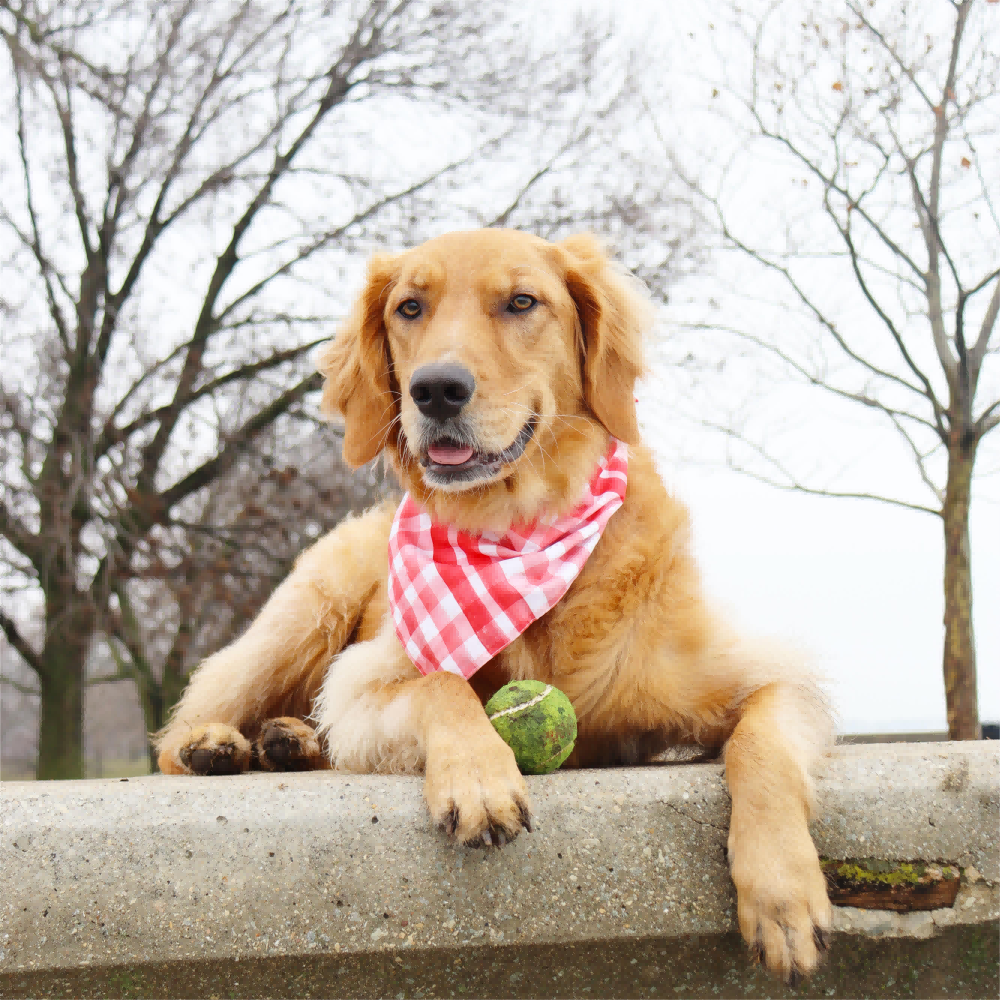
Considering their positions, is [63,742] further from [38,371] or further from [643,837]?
[643,837]

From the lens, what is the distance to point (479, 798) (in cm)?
219

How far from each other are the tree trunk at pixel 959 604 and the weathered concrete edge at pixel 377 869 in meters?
6.02

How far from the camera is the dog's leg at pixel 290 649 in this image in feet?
12.7

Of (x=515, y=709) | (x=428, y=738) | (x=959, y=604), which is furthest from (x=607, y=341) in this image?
(x=959, y=604)

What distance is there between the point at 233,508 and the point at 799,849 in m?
9.89

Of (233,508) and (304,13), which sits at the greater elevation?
(304,13)

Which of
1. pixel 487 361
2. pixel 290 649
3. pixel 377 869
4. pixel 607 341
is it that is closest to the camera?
pixel 377 869

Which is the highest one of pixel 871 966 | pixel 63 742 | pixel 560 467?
pixel 560 467

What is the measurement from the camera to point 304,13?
424 inches

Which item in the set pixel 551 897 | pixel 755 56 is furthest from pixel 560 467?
pixel 755 56

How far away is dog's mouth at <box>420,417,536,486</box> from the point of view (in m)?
2.73

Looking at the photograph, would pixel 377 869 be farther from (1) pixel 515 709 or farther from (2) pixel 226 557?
(2) pixel 226 557

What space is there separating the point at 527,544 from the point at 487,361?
64cm

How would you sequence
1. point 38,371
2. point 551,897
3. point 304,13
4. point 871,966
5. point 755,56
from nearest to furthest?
point 551,897, point 871,966, point 755,56, point 38,371, point 304,13
